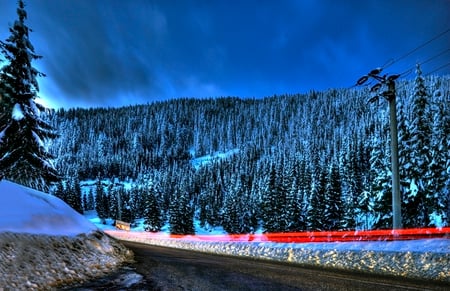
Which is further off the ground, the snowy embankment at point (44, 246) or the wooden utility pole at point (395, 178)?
the wooden utility pole at point (395, 178)

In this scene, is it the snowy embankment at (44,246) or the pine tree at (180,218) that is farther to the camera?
the pine tree at (180,218)

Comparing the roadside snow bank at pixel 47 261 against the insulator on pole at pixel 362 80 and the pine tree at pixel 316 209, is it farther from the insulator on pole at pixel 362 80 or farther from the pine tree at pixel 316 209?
the pine tree at pixel 316 209

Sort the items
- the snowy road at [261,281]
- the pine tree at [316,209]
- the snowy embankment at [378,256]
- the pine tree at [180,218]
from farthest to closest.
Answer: the pine tree at [180,218] < the pine tree at [316,209] < the snowy embankment at [378,256] < the snowy road at [261,281]

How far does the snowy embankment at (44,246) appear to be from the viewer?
6496mm

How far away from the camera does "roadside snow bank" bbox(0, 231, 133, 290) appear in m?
6.26

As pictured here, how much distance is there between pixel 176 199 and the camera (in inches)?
2557

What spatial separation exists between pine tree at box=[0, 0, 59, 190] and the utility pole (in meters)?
16.8

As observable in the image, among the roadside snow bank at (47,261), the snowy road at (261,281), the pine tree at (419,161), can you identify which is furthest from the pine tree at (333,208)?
the roadside snow bank at (47,261)

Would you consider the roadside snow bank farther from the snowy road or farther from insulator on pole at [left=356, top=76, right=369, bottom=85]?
insulator on pole at [left=356, top=76, right=369, bottom=85]

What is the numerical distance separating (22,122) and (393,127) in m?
17.9

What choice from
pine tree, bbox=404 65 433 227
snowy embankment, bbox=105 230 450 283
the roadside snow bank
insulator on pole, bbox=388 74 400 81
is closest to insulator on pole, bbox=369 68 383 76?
insulator on pole, bbox=388 74 400 81

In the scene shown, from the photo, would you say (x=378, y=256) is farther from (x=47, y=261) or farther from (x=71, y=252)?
(x=47, y=261)

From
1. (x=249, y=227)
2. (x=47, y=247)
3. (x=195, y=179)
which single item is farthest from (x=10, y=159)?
(x=195, y=179)

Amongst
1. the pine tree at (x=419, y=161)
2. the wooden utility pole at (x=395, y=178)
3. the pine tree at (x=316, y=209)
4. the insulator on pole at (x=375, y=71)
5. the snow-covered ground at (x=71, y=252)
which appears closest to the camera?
the snow-covered ground at (x=71, y=252)
